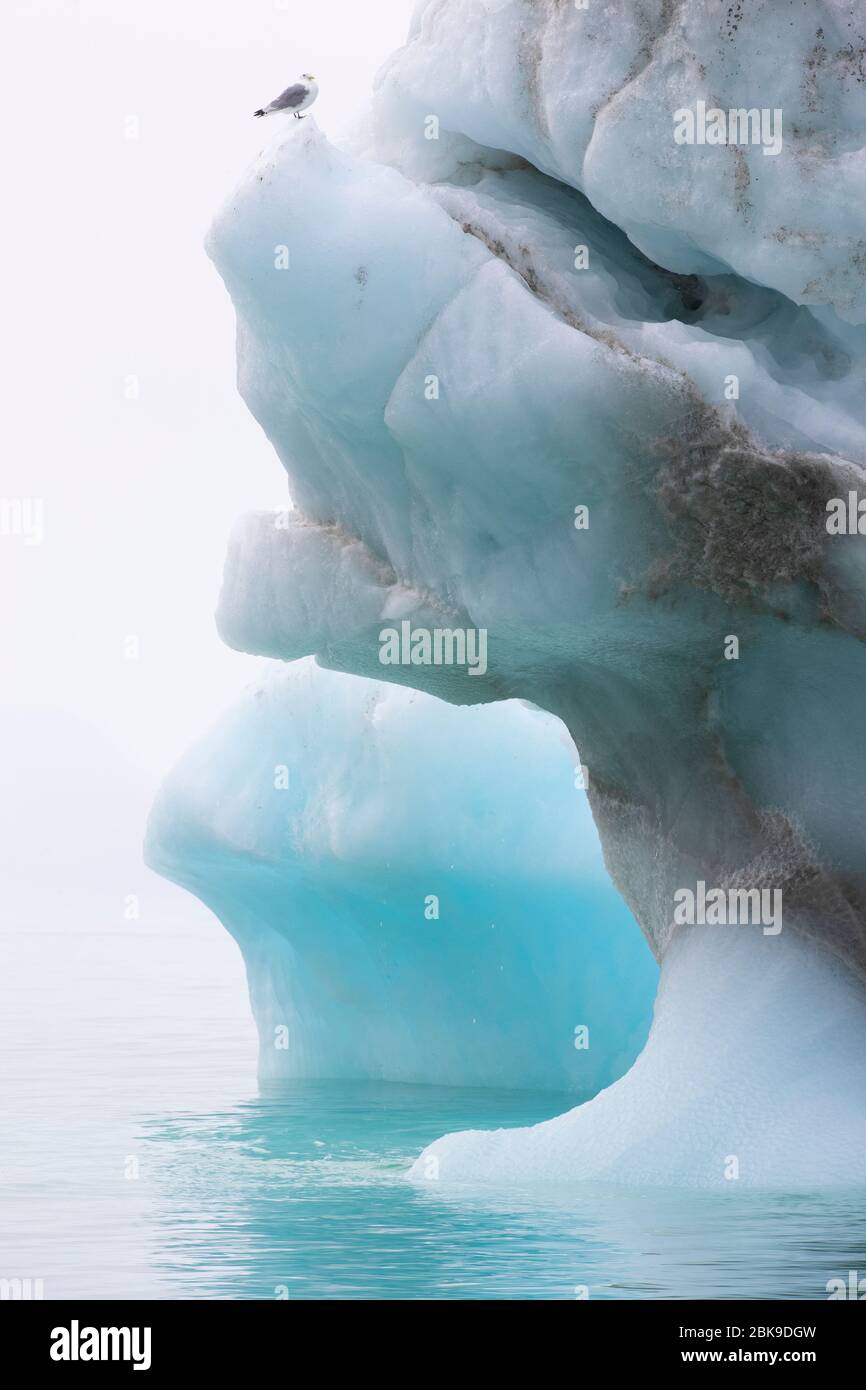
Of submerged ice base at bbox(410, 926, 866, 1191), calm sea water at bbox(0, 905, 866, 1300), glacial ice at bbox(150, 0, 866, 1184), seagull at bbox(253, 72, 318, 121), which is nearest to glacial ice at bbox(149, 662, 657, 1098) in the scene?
calm sea water at bbox(0, 905, 866, 1300)

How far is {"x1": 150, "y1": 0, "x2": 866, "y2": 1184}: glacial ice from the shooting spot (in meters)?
6.33

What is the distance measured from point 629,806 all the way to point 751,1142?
5.89ft

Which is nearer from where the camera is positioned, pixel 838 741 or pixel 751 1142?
pixel 751 1142

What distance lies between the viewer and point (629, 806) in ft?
25.5

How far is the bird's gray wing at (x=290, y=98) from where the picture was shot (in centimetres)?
673

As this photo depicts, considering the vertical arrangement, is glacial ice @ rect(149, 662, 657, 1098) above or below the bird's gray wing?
below

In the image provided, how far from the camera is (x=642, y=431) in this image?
6.37 meters

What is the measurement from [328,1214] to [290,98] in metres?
3.91

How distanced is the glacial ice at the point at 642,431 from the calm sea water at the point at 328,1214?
59cm

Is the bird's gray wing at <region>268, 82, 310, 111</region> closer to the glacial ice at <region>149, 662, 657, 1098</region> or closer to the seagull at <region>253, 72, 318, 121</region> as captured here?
the seagull at <region>253, 72, 318, 121</region>

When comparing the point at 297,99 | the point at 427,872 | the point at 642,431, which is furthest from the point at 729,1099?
the point at 427,872

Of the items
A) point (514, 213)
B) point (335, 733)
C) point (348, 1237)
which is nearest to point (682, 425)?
point (514, 213)

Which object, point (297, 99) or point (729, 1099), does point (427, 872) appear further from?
point (297, 99)
